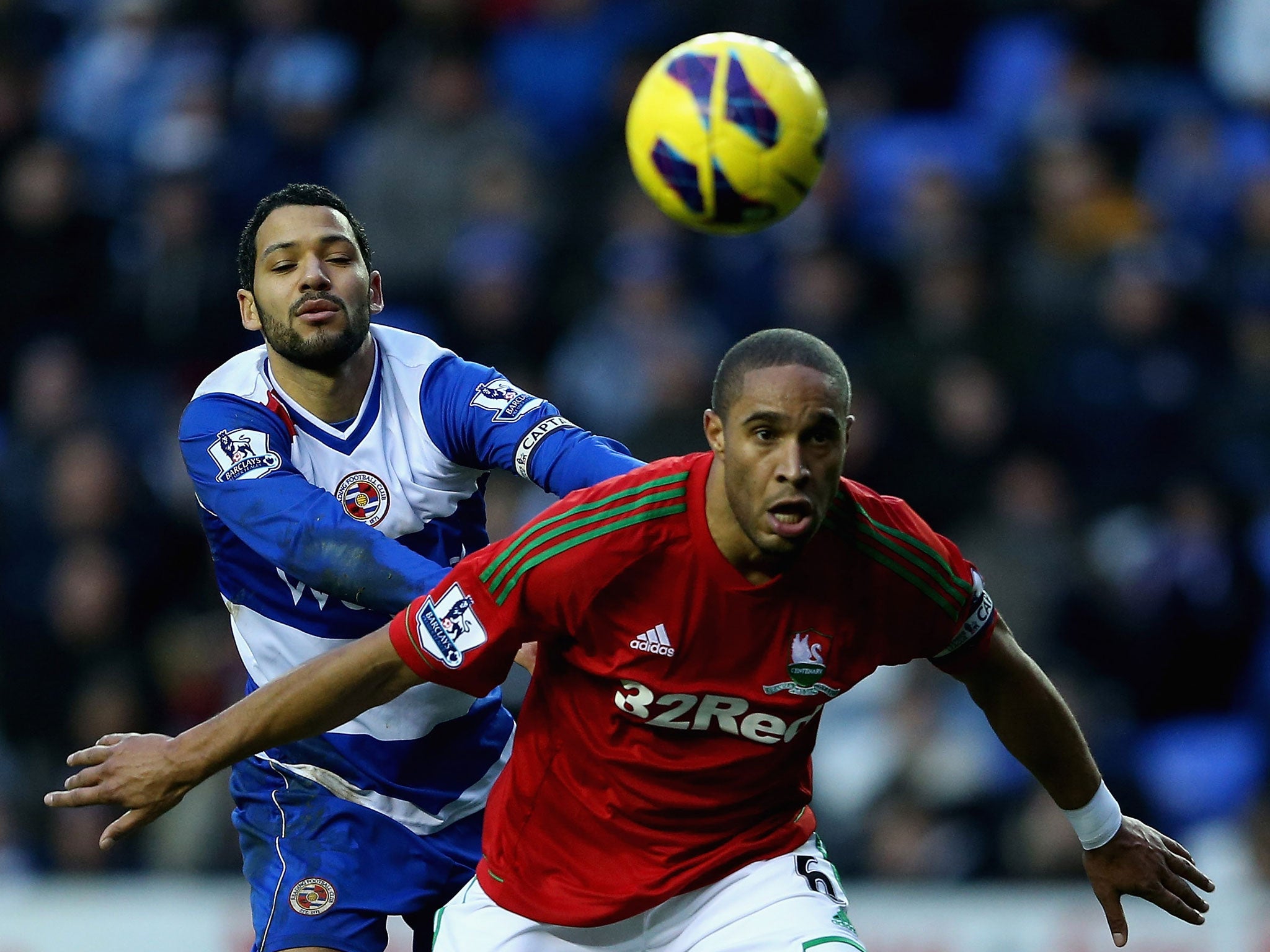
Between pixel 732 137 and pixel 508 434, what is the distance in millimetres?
1077

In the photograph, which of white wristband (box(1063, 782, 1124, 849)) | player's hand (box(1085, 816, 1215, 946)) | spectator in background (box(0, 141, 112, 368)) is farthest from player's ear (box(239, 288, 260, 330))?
spectator in background (box(0, 141, 112, 368))

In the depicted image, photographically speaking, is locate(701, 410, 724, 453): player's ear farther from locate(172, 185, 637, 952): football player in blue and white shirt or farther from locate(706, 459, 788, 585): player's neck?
locate(172, 185, 637, 952): football player in blue and white shirt

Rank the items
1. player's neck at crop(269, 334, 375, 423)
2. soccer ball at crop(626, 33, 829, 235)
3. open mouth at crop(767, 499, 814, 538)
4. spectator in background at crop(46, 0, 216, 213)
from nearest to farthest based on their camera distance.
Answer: open mouth at crop(767, 499, 814, 538)
player's neck at crop(269, 334, 375, 423)
soccer ball at crop(626, 33, 829, 235)
spectator in background at crop(46, 0, 216, 213)

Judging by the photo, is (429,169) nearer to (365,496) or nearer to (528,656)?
(365,496)

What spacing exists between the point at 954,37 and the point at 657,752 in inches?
324

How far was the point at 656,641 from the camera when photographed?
14.0ft

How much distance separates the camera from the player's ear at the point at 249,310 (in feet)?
16.8

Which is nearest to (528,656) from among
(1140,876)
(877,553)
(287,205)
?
(877,553)

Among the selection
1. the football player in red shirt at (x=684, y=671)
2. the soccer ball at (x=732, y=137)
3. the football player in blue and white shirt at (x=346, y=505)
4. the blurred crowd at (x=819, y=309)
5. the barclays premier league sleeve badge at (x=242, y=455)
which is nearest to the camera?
the football player in red shirt at (x=684, y=671)

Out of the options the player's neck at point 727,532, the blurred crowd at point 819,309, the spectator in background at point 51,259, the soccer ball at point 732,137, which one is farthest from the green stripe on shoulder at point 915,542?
the spectator in background at point 51,259

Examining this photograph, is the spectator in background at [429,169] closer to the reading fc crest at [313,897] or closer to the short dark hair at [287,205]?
the short dark hair at [287,205]

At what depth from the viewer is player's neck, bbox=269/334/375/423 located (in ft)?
16.4

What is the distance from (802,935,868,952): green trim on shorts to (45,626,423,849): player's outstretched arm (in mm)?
1075

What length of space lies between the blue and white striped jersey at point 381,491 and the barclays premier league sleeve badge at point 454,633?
502 millimetres
